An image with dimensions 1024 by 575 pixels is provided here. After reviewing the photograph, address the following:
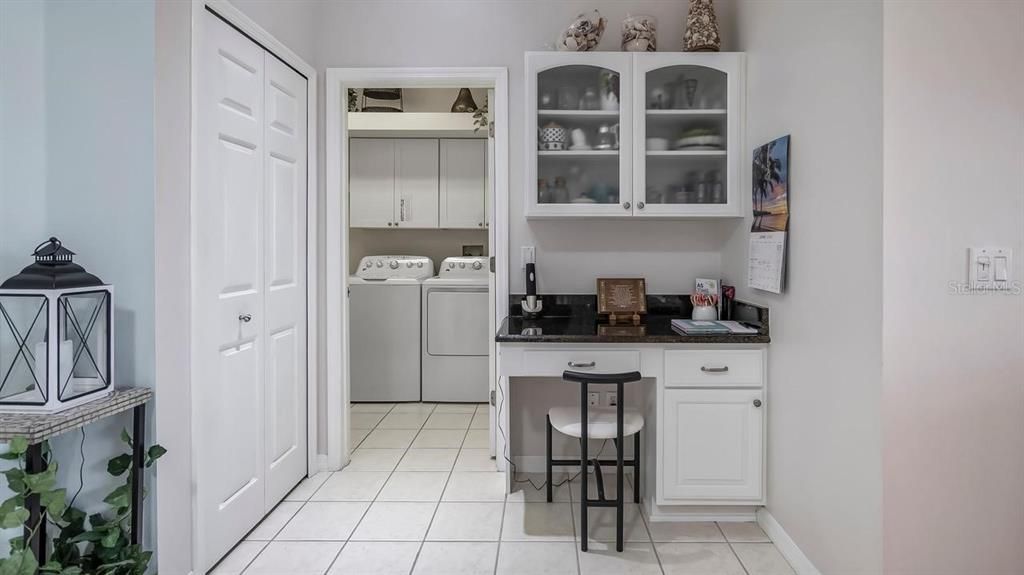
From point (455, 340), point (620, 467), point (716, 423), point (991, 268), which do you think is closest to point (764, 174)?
point (991, 268)

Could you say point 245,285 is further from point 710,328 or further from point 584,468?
point 710,328

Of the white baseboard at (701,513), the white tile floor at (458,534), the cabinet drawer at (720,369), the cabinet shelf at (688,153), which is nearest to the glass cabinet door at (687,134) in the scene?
the cabinet shelf at (688,153)

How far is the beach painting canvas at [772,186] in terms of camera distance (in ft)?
6.84

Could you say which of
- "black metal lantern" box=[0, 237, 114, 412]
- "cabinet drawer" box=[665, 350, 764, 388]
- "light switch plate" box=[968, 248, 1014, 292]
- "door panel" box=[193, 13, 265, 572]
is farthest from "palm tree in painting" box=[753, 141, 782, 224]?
"black metal lantern" box=[0, 237, 114, 412]

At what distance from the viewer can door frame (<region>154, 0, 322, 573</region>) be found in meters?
1.70

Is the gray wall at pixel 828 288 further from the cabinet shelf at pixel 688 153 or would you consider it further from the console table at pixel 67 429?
the console table at pixel 67 429

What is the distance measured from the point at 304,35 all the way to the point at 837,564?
10.1 feet

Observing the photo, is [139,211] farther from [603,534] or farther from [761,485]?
[761,485]

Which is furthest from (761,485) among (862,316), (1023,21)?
(1023,21)

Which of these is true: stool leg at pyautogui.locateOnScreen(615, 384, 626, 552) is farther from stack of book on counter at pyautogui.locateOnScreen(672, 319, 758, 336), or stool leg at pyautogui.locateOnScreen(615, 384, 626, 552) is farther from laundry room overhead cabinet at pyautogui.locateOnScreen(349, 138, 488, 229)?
laundry room overhead cabinet at pyautogui.locateOnScreen(349, 138, 488, 229)

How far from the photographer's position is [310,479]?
283 centimetres

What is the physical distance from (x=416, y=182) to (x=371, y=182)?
36 centimetres

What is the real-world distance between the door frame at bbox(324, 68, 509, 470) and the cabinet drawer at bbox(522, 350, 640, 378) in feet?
1.89

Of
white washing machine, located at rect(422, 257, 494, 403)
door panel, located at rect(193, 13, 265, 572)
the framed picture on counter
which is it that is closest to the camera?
door panel, located at rect(193, 13, 265, 572)
